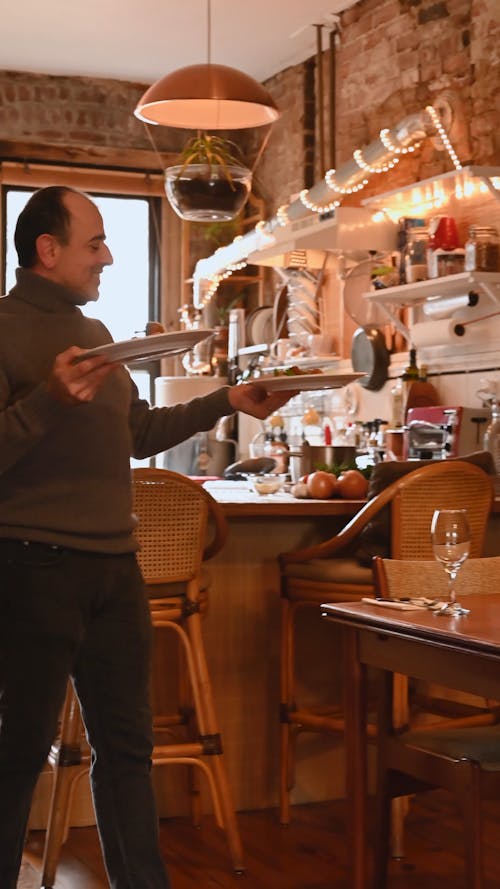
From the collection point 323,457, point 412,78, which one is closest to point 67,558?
point 323,457

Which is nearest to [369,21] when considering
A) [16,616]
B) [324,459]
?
[324,459]

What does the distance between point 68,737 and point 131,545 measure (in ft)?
3.43

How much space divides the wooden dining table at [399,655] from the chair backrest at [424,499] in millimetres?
790

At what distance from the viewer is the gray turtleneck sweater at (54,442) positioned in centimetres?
231

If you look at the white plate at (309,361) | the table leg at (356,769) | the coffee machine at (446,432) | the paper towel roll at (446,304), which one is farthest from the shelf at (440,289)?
the table leg at (356,769)

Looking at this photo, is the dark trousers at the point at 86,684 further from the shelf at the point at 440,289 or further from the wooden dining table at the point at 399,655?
the shelf at the point at 440,289

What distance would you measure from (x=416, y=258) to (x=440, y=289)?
29 centimetres

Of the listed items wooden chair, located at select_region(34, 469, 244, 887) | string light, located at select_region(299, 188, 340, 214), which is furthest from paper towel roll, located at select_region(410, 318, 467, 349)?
wooden chair, located at select_region(34, 469, 244, 887)

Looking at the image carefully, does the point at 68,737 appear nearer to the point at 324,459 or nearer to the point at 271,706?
the point at 271,706

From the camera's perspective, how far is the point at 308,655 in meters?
4.12

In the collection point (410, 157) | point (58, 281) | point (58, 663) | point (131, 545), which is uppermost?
point (410, 157)

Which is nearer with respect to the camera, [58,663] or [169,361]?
[58,663]

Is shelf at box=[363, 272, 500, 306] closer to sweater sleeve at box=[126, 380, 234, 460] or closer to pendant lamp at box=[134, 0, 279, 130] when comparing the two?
pendant lamp at box=[134, 0, 279, 130]

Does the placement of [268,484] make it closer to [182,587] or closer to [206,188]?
[182,587]
